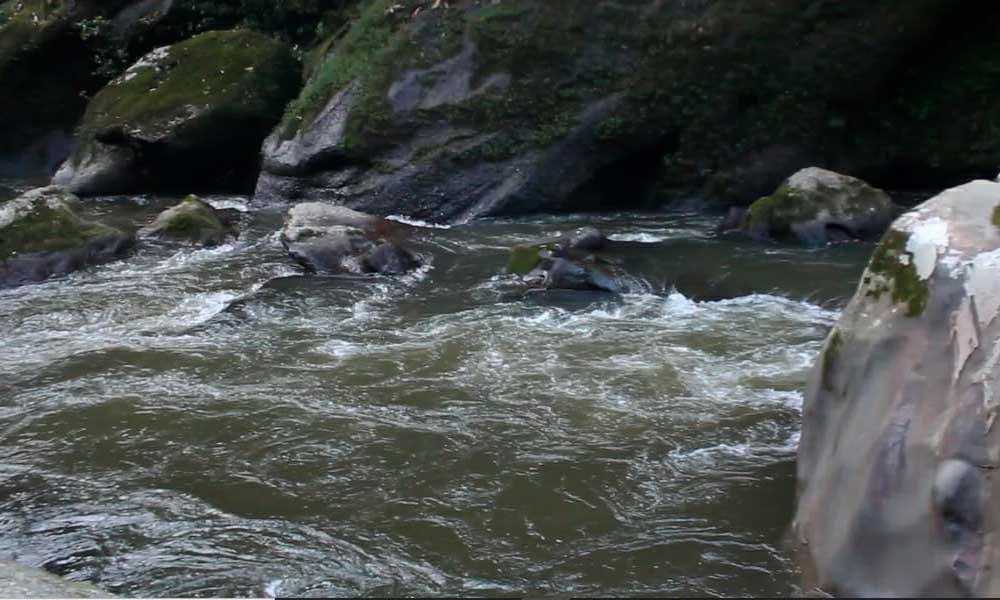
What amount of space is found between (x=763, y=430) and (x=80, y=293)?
696cm

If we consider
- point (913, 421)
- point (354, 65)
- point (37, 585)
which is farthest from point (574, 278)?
point (354, 65)

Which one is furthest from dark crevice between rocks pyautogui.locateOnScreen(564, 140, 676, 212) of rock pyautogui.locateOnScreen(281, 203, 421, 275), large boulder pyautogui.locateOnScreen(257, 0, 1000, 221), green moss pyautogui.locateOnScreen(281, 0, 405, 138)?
rock pyautogui.locateOnScreen(281, 203, 421, 275)

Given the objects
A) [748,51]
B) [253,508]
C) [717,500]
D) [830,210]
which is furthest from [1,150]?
[717,500]

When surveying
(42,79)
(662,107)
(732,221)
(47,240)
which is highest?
(662,107)

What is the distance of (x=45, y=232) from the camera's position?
1195cm

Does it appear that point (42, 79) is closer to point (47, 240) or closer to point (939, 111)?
point (47, 240)

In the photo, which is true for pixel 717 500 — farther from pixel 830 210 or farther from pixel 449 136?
pixel 449 136

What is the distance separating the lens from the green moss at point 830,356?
16.6 feet

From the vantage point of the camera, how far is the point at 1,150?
21391mm

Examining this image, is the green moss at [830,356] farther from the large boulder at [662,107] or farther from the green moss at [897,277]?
the large boulder at [662,107]

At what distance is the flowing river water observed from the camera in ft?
17.4

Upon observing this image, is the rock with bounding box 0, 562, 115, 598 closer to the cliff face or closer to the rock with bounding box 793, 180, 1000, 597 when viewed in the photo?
the rock with bounding box 793, 180, 1000, 597

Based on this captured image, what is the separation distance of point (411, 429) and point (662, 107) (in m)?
8.47

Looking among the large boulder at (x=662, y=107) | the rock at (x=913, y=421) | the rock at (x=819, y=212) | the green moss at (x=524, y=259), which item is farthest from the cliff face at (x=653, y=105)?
the rock at (x=913, y=421)
